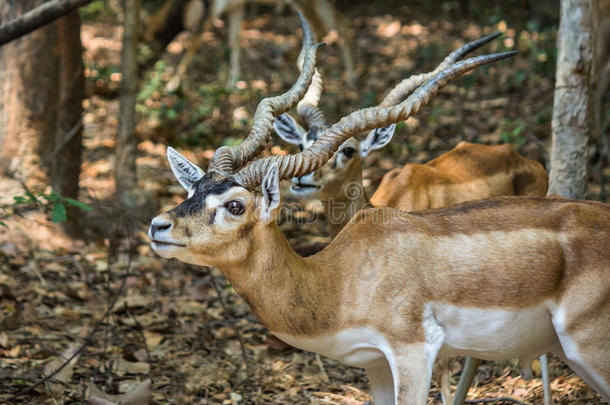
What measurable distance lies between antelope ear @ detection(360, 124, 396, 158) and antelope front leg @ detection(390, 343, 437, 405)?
111 inches

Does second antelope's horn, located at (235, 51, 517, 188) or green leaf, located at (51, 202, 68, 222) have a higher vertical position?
second antelope's horn, located at (235, 51, 517, 188)

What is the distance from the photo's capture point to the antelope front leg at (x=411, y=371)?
142 inches

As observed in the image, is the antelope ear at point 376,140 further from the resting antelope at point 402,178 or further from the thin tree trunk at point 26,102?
the thin tree trunk at point 26,102

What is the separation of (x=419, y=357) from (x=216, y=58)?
36.3ft

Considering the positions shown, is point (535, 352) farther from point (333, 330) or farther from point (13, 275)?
point (13, 275)

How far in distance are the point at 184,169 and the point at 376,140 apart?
2582mm

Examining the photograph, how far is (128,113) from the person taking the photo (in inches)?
336

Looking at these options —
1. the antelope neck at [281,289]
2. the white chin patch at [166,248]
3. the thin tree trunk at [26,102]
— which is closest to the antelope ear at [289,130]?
the thin tree trunk at [26,102]

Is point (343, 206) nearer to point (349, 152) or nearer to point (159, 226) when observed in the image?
point (349, 152)

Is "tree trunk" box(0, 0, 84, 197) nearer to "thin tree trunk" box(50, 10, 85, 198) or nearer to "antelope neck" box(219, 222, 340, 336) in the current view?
"thin tree trunk" box(50, 10, 85, 198)

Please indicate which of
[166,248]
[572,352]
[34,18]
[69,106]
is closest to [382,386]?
[572,352]

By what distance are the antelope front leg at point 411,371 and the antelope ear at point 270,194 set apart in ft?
3.02

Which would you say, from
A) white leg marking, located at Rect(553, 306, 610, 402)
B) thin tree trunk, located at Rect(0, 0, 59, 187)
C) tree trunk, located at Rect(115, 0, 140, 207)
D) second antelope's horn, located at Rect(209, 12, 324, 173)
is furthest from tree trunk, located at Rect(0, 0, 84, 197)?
white leg marking, located at Rect(553, 306, 610, 402)

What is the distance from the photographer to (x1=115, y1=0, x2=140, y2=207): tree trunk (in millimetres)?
8516
